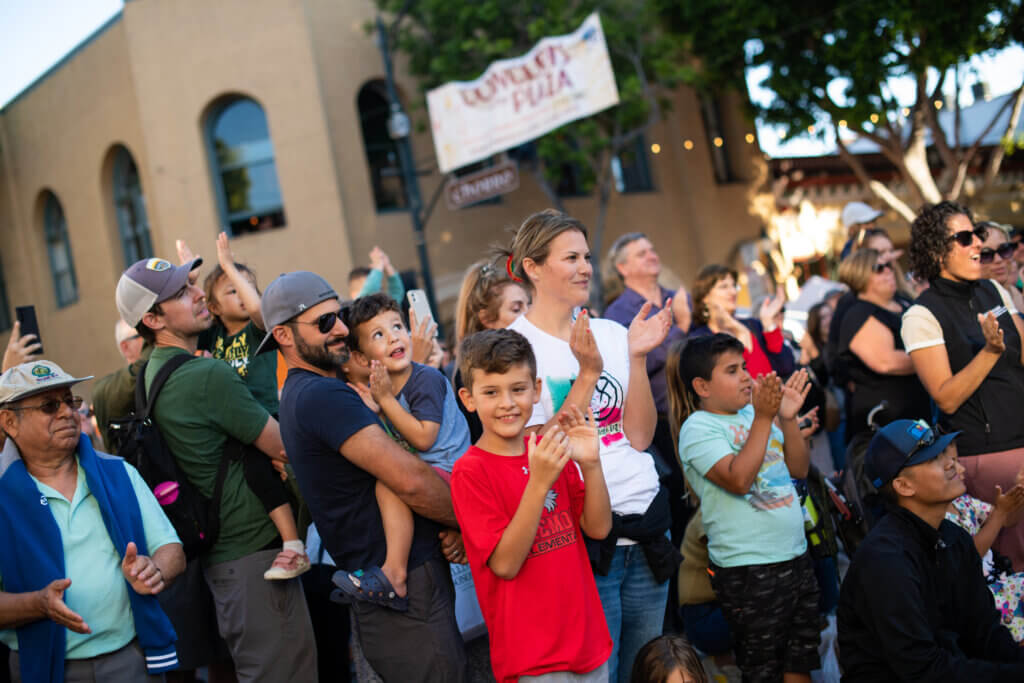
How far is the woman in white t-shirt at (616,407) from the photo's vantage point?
132 inches

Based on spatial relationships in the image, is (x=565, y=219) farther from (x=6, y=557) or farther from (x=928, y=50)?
(x=928, y=50)

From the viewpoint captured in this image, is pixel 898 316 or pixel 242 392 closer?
pixel 242 392

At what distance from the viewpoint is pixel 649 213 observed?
62.2ft

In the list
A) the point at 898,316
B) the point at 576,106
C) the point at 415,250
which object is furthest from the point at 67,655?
the point at 415,250

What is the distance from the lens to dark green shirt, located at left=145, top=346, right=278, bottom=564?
3.74 metres

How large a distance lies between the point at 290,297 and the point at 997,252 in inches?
139

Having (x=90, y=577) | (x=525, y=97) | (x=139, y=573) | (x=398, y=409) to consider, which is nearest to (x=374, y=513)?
(x=398, y=409)

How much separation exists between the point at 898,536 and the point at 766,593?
77 centimetres

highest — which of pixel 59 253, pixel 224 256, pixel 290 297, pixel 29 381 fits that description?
pixel 59 253

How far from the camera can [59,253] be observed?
17.2 meters

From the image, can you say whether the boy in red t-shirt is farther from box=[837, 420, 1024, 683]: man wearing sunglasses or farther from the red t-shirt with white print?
box=[837, 420, 1024, 683]: man wearing sunglasses

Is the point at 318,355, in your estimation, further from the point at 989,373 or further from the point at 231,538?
the point at 989,373

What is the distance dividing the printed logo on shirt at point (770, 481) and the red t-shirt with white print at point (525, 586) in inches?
52.2

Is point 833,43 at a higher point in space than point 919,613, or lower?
higher
